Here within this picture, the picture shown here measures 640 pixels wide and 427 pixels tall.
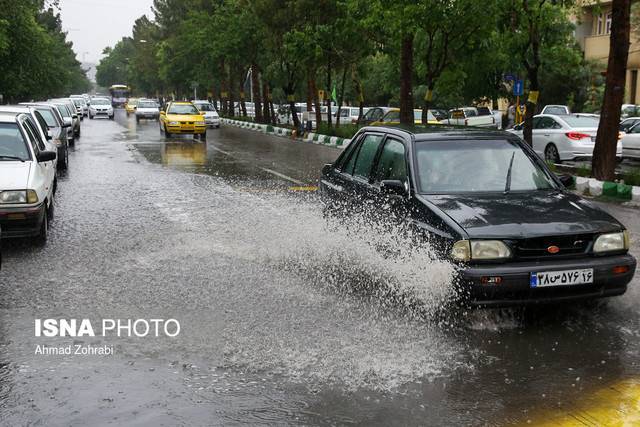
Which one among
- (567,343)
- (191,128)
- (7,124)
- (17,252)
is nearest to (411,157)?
(567,343)

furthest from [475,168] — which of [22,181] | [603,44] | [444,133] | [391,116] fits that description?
[603,44]

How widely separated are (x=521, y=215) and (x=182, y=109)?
98.5 ft

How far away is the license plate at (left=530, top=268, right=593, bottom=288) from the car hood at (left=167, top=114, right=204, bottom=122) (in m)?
28.9

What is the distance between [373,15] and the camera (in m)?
24.6

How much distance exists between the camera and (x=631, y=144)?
2147cm

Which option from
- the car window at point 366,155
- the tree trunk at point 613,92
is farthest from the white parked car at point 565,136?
the car window at point 366,155

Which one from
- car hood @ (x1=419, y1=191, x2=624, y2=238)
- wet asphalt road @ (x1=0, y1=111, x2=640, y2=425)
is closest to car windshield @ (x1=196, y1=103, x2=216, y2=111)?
wet asphalt road @ (x1=0, y1=111, x2=640, y2=425)

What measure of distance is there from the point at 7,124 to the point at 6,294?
4301mm

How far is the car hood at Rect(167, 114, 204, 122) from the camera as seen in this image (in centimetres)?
3325

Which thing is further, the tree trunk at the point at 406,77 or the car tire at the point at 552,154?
the tree trunk at the point at 406,77

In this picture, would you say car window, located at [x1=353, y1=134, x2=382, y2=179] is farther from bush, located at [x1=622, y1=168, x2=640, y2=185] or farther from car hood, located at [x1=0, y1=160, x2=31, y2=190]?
bush, located at [x1=622, y1=168, x2=640, y2=185]

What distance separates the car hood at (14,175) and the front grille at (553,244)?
5869 mm

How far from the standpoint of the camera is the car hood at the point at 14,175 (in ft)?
28.8

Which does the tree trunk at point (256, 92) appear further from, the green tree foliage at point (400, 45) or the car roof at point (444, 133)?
the car roof at point (444, 133)
